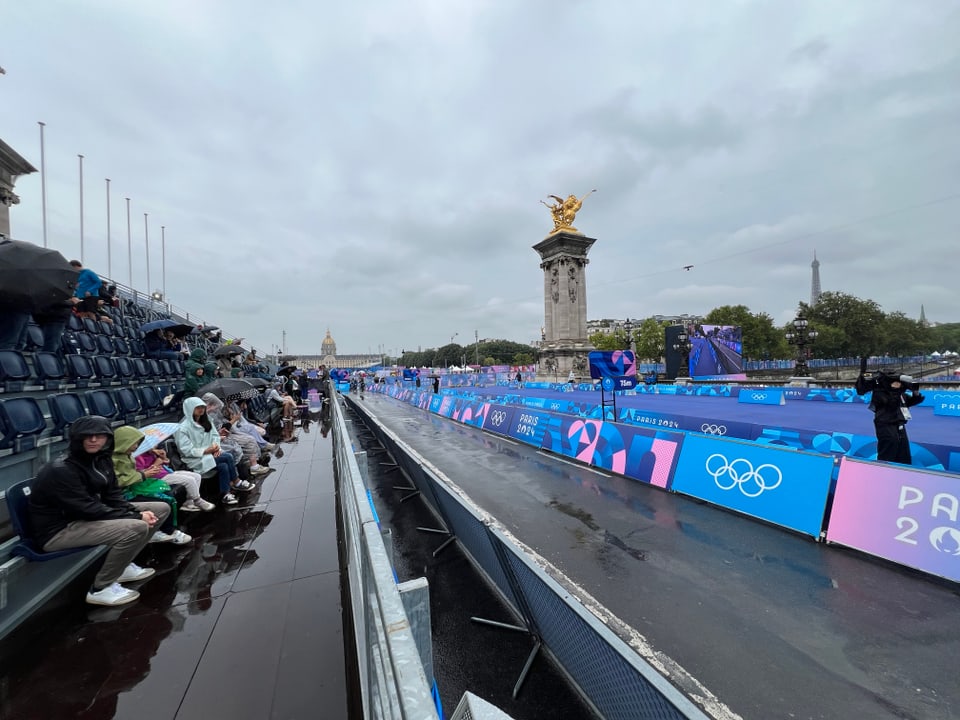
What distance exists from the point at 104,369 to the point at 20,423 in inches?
190

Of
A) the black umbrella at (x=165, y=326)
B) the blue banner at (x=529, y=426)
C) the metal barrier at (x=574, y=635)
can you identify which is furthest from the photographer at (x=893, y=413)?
the black umbrella at (x=165, y=326)

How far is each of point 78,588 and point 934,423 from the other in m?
21.8

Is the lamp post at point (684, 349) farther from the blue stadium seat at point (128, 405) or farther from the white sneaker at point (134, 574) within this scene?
the white sneaker at point (134, 574)

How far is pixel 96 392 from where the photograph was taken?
23.5ft

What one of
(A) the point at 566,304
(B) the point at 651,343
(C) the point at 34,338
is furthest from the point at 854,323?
(C) the point at 34,338

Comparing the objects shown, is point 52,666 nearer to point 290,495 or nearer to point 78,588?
point 78,588

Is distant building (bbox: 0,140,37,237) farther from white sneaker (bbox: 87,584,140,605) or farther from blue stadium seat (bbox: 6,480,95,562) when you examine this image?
white sneaker (bbox: 87,584,140,605)

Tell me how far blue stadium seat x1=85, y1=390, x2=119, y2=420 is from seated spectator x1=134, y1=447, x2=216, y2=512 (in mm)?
2196

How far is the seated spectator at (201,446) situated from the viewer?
239 inches

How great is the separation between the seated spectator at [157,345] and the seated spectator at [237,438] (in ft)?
21.2

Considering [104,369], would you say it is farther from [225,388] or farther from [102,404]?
[225,388]

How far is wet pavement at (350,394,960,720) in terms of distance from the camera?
319cm

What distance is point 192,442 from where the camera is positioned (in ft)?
20.1

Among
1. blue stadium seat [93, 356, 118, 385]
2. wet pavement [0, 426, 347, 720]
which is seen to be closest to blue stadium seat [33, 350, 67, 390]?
blue stadium seat [93, 356, 118, 385]
